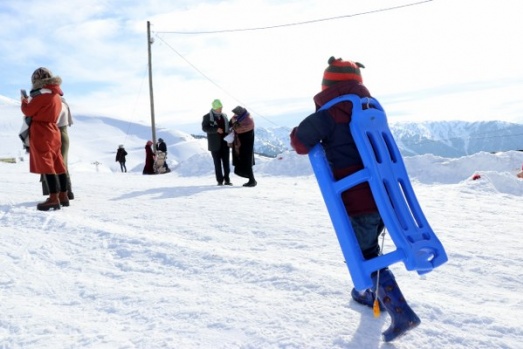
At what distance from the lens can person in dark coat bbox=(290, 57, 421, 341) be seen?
2344 millimetres

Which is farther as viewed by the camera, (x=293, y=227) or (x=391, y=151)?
(x=293, y=227)

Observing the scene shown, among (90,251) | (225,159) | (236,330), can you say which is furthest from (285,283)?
(225,159)

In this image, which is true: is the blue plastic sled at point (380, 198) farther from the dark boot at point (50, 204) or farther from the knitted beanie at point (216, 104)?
the knitted beanie at point (216, 104)

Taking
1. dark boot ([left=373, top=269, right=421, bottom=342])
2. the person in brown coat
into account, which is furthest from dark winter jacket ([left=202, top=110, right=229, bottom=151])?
dark boot ([left=373, top=269, right=421, bottom=342])

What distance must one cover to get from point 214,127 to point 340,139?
6055mm

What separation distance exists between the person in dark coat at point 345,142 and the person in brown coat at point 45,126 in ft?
12.1

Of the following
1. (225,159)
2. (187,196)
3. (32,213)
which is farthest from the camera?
(225,159)

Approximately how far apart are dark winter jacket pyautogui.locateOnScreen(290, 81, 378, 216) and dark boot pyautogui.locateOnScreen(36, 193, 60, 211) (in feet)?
12.7

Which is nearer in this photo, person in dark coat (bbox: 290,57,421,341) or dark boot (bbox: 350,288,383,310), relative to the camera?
person in dark coat (bbox: 290,57,421,341)

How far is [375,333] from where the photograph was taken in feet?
7.29

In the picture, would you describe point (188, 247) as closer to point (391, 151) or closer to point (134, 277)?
point (134, 277)

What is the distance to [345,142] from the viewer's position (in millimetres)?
2377

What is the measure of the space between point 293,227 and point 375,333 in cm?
229

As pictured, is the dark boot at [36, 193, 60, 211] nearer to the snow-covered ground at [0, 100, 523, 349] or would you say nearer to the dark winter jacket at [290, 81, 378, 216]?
the snow-covered ground at [0, 100, 523, 349]
